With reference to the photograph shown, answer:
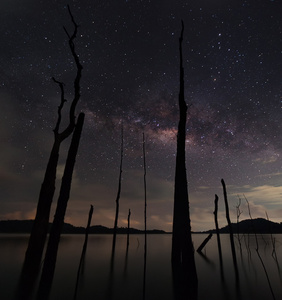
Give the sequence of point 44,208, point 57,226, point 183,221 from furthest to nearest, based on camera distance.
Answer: point 44,208 → point 57,226 → point 183,221

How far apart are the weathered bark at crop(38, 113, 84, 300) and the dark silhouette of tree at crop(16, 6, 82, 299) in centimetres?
162

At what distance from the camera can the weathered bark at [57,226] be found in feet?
21.9

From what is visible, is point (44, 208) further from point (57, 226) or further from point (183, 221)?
point (183, 221)

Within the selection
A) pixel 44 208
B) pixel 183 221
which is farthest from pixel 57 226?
pixel 183 221

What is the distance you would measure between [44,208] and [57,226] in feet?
10.1

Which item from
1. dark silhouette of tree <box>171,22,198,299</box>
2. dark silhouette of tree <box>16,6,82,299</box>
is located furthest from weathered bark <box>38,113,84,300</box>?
dark silhouette of tree <box>171,22,198,299</box>

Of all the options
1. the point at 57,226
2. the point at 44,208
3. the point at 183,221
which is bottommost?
the point at 57,226

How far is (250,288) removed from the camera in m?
9.64

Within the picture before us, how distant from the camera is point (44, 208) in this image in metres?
9.59

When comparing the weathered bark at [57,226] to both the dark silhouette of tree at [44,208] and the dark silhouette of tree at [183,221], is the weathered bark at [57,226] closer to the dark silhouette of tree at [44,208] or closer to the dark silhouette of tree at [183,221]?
the dark silhouette of tree at [44,208]

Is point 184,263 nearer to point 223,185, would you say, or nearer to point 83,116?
point 83,116

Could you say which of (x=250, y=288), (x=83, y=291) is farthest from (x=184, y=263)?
(x=250, y=288)

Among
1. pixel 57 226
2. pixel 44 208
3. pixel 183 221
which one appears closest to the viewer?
pixel 183 221

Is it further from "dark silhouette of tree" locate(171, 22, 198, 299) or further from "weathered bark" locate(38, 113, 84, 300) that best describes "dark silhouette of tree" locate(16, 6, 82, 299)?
"dark silhouette of tree" locate(171, 22, 198, 299)
